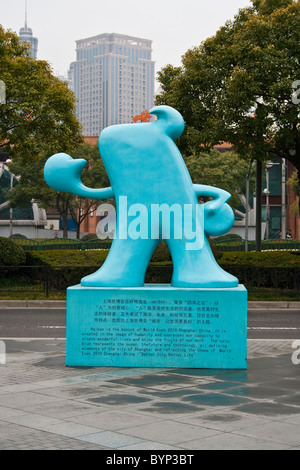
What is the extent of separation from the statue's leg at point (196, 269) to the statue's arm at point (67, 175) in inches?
54.5

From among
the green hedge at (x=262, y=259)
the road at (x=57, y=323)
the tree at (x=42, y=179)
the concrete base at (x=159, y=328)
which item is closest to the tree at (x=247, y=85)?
the green hedge at (x=262, y=259)

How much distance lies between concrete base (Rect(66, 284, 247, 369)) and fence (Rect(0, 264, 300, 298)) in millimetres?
10116

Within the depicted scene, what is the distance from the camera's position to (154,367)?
9516 millimetres

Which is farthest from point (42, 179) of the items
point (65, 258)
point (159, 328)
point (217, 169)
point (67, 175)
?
point (159, 328)

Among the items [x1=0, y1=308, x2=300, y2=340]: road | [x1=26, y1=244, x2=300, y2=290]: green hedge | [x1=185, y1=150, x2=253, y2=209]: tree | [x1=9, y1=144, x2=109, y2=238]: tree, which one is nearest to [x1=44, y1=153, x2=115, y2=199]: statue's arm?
[x1=0, y1=308, x2=300, y2=340]: road

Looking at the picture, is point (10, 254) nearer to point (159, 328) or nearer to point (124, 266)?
point (124, 266)

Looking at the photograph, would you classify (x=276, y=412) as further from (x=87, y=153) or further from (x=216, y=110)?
(x=87, y=153)

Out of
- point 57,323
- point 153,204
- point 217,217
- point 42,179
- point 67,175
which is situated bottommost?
point 57,323

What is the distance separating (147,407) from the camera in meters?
7.12

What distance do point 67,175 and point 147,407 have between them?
4.38 meters

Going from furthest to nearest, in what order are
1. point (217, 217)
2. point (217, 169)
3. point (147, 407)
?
point (217, 169) → point (217, 217) → point (147, 407)

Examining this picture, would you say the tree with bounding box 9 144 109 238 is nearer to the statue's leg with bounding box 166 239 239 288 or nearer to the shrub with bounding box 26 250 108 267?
the shrub with bounding box 26 250 108 267

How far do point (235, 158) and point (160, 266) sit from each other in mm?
33753

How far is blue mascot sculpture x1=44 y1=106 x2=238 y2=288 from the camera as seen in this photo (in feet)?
32.7
